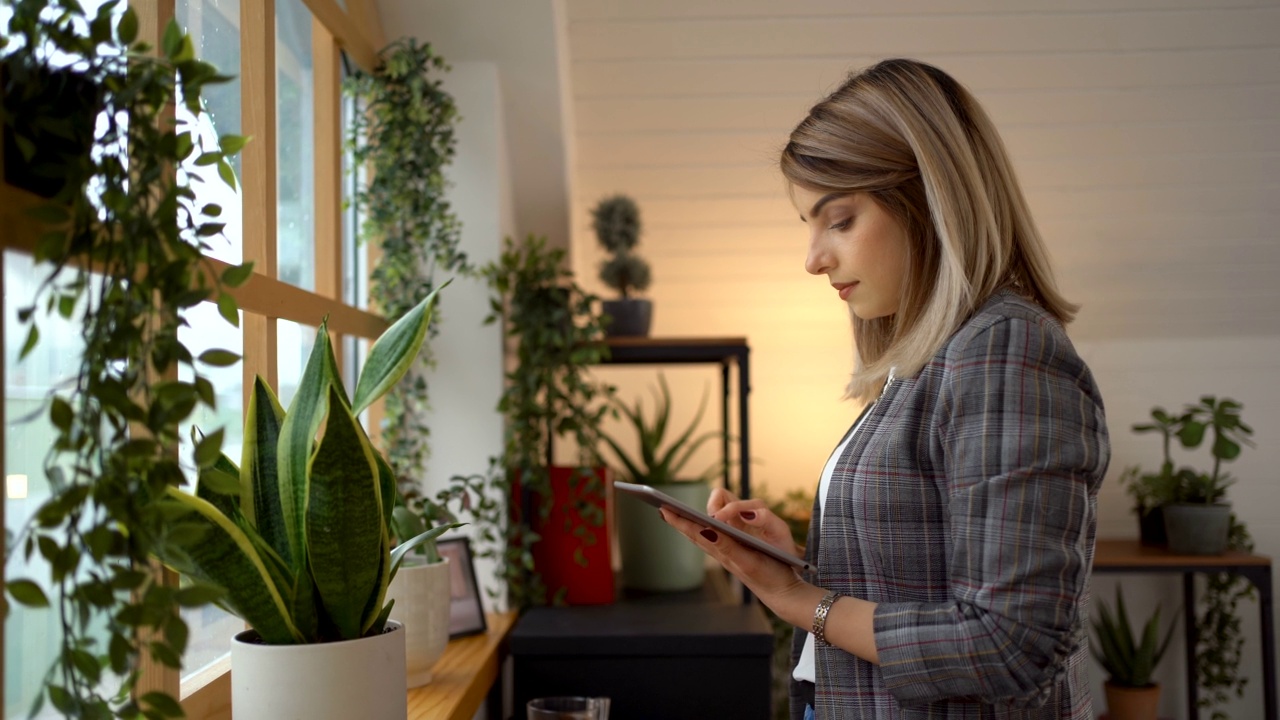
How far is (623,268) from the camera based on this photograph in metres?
2.42

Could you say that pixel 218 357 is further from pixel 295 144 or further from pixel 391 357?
pixel 295 144

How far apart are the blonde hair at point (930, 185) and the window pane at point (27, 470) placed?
820mm

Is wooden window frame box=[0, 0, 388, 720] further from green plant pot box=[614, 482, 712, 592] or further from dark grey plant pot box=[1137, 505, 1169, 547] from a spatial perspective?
dark grey plant pot box=[1137, 505, 1169, 547]

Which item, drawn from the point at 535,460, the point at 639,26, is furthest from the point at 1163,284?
the point at 535,460

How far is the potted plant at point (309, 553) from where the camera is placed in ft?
3.43

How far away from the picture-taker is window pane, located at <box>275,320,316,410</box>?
1.66 metres

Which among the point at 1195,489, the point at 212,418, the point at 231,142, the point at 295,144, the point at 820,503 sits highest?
the point at 295,144

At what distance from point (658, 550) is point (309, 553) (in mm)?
1421

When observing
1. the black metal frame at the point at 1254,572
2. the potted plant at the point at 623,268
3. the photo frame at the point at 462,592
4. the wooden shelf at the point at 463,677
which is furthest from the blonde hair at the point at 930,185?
the black metal frame at the point at 1254,572

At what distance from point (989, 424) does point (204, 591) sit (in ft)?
2.34

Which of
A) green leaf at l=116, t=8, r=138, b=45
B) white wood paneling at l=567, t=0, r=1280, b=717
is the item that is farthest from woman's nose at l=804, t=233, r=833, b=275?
white wood paneling at l=567, t=0, r=1280, b=717

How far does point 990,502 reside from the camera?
3.28 ft

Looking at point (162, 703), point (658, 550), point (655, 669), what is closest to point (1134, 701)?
point (658, 550)

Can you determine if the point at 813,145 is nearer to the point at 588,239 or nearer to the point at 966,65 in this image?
the point at 966,65
